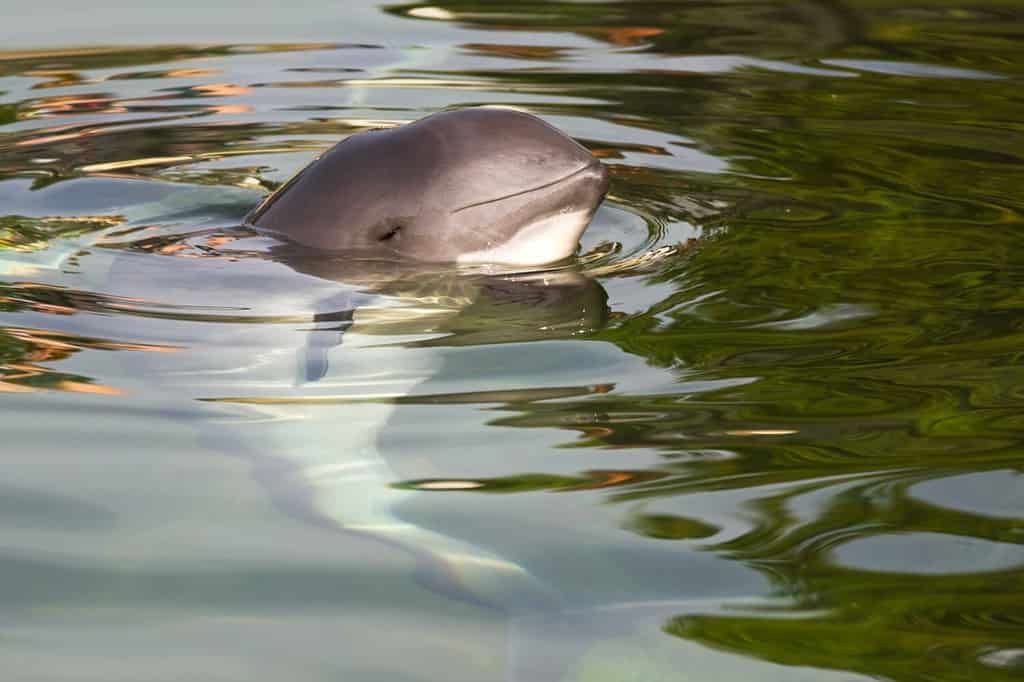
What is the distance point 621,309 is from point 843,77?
3.99 metres

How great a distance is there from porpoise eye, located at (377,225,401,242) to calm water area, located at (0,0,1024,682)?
14cm

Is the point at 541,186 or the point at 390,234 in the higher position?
the point at 541,186

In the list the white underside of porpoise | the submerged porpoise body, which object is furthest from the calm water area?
the white underside of porpoise

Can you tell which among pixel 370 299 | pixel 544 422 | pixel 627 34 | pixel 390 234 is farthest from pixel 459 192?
pixel 627 34

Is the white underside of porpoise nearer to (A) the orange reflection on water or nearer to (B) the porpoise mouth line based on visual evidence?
(B) the porpoise mouth line

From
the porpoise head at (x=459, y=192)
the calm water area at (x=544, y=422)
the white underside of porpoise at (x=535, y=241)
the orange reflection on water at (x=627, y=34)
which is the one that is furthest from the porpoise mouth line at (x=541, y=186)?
the orange reflection on water at (x=627, y=34)

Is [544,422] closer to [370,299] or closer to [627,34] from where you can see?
[370,299]

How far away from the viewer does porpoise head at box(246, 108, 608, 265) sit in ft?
16.0

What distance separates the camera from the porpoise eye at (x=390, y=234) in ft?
16.2

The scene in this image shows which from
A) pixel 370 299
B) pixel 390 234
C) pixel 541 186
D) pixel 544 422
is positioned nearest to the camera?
pixel 544 422

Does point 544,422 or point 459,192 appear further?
point 459,192

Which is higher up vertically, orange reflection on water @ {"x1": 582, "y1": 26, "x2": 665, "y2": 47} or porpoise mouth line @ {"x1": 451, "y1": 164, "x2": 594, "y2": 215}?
porpoise mouth line @ {"x1": 451, "y1": 164, "x2": 594, "y2": 215}

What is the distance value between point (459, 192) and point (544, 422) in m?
1.45

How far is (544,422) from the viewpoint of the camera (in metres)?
3.59
